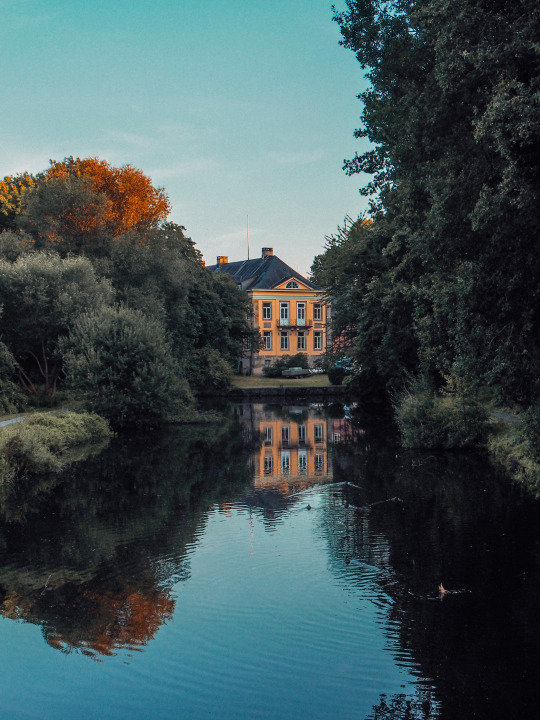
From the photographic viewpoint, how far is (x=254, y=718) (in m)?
8.33

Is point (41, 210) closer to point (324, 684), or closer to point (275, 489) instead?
point (275, 489)

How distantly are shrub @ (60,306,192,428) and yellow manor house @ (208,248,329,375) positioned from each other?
155 feet

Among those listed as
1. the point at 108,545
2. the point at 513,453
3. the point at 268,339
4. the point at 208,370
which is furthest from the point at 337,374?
the point at 108,545

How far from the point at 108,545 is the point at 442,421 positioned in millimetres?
15832

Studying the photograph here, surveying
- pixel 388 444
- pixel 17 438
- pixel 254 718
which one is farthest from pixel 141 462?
pixel 254 718

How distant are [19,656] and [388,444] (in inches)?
892

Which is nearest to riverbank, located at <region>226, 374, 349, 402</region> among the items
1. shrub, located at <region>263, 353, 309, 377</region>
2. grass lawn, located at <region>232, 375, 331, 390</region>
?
grass lawn, located at <region>232, 375, 331, 390</region>

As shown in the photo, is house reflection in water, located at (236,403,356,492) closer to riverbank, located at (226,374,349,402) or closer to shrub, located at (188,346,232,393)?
shrub, located at (188,346,232,393)

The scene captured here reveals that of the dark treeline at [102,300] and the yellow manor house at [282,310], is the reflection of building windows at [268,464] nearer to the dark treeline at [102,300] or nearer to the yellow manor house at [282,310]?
the dark treeline at [102,300]

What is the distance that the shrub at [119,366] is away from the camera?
3397cm

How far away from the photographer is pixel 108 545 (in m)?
15.1

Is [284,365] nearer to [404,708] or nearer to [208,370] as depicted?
[208,370]

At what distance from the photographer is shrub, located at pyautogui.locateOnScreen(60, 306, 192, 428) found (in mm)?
33969

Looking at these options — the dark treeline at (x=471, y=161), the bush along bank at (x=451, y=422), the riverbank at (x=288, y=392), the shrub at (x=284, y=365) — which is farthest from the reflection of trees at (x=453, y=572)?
the shrub at (x=284, y=365)
